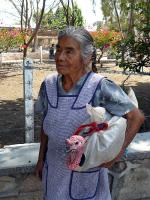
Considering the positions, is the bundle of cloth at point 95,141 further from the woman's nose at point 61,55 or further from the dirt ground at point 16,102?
the dirt ground at point 16,102

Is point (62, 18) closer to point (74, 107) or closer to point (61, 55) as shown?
point (61, 55)

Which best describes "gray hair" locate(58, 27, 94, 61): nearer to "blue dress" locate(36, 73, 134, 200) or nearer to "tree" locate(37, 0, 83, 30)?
"blue dress" locate(36, 73, 134, 200)

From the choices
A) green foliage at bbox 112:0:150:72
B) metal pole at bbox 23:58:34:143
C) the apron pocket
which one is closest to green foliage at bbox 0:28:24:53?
green foliage at bbox 112:0:150:72

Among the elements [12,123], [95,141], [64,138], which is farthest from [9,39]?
[95,141]

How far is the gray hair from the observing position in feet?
6.70

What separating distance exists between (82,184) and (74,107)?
43cm

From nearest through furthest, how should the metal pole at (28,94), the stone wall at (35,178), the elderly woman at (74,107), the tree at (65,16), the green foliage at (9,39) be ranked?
1. the elderly woman at (74,107)
2. the stone wall at (35,178)
3. the metal pole at (28,94)
4. the tree at (65,16)
5. the green foliage at (9,39)

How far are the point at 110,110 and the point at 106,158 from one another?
253 millimetres

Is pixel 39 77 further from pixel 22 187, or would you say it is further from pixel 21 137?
pixel 22 187

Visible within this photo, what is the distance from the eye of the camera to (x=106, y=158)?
188 cm

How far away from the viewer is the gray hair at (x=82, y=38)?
204 centimetres

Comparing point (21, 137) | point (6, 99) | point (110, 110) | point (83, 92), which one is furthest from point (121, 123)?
point (6, 99)

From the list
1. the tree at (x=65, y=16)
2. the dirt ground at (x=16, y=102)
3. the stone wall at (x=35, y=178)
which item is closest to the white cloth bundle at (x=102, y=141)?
the stone wall at (x=35, y=178)

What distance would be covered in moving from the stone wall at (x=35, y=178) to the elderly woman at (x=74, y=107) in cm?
59
